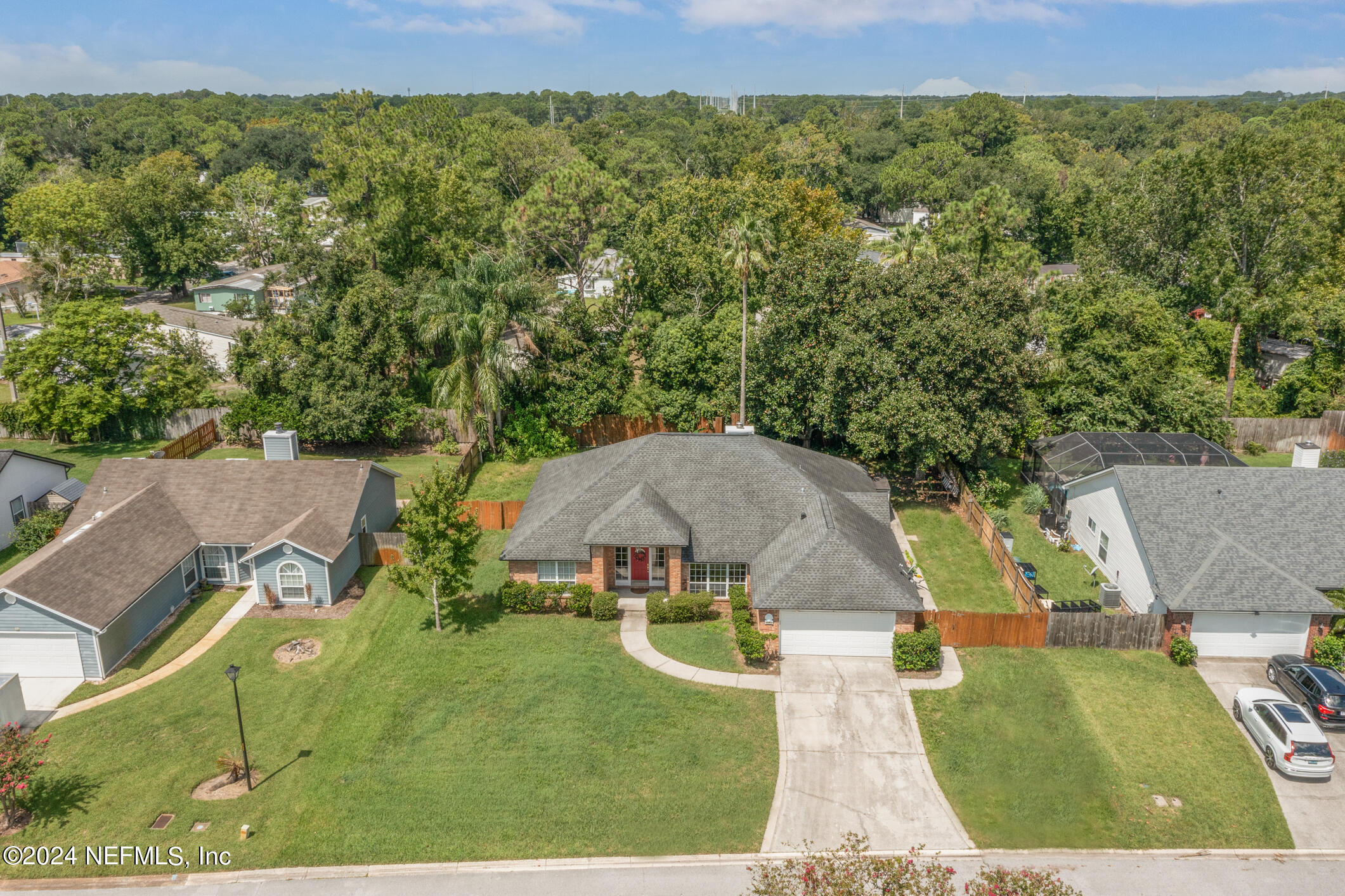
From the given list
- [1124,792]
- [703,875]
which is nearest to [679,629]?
[703,875]

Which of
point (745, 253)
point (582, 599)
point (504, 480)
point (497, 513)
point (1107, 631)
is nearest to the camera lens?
point (1107, 631)

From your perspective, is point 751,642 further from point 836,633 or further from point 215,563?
point 215,563

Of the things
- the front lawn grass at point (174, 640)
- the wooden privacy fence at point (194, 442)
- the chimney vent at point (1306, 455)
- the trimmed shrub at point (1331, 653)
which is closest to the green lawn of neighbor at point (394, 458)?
the wooden privacy fence at point (194, 442)

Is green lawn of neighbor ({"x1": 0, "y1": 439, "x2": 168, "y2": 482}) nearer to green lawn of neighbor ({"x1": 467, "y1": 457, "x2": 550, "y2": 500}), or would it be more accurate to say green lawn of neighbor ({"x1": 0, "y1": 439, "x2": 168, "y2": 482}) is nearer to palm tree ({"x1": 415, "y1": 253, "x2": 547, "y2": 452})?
palm tree ({"x1": 415, "y1": 253, "x2": 547, "y2": 452})

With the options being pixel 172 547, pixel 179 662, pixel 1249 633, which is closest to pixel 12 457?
pixel 172 547

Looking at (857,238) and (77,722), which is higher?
(857,238)

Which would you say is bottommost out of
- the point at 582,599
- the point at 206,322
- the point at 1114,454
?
the point at 582,599

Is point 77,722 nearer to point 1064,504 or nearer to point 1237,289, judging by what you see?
point 1064,504
